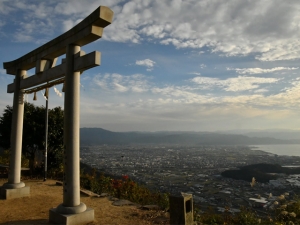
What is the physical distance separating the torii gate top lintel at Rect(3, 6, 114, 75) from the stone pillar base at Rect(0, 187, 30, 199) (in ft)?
12.0

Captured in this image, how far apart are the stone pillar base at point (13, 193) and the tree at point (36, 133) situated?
4.19m

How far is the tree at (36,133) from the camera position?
1118 cm

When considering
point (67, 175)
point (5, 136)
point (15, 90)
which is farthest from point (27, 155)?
point (67, 175)

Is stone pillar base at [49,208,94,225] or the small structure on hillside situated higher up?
the small structure on hillside

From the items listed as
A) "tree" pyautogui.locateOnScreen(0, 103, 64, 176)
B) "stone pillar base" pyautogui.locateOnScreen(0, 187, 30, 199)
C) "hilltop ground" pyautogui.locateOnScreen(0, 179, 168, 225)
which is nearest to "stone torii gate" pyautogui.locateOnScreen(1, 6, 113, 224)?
"hilltop ground" pyautogui.locateOnScreen(0, 179, 168, 225)

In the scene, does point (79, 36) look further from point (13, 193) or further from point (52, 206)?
point (13, 193)

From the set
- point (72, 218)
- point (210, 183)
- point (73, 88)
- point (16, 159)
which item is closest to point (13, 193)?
point (16, 159)

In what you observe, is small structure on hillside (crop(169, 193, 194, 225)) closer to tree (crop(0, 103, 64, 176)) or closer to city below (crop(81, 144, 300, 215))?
city below (crop(81, 144, 300, 215))

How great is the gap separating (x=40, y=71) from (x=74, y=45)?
174 cm

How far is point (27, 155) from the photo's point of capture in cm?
1230

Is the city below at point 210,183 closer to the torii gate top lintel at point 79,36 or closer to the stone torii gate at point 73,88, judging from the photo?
the stone torii gate at point 73,88

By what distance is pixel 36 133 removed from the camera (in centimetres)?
1114

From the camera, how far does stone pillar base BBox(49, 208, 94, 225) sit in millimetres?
4668

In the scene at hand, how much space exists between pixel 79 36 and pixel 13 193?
4.92 m
